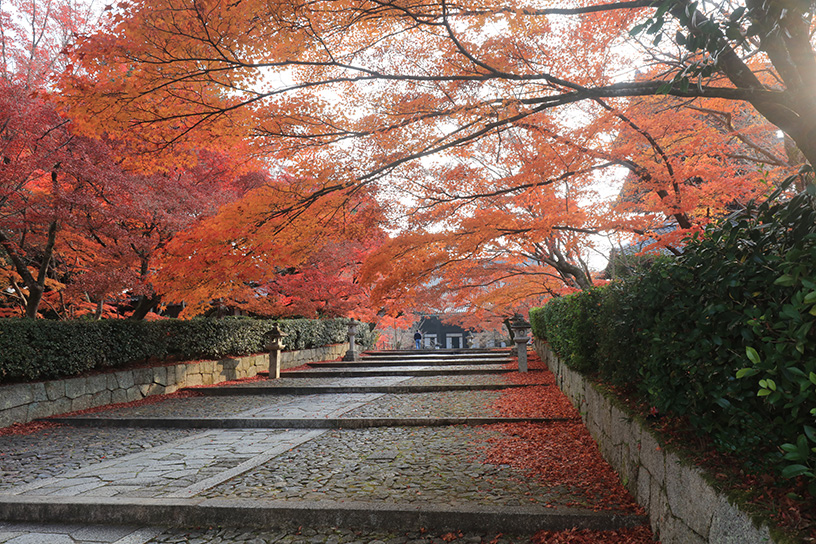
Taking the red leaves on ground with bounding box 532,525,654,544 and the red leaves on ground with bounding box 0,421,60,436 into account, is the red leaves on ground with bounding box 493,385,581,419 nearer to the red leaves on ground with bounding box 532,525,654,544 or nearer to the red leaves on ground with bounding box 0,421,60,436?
the red leaves on ground with bounding box 532,525,654,544

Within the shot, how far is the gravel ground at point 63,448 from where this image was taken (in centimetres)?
521

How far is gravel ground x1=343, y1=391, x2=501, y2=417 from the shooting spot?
7.74m

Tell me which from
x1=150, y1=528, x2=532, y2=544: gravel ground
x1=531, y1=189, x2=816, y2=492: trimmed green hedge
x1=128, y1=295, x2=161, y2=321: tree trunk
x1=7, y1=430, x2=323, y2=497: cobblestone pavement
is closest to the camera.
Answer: x1=531, y1=189, x2=816, y2=492: trimmed green hedge

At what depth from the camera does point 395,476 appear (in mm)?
4535

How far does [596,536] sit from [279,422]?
527cm

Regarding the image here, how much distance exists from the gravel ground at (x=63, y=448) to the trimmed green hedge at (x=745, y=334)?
589 centimetres

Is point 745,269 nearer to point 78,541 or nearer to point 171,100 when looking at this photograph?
point 78,541

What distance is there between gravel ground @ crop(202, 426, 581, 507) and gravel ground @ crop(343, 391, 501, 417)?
59.1 inches

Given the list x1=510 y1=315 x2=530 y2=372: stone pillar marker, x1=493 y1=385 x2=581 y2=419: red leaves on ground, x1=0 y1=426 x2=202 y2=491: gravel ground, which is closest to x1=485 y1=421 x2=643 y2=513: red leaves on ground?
x1=493 y1=385 x2=581 y2=419: red leaves on ground

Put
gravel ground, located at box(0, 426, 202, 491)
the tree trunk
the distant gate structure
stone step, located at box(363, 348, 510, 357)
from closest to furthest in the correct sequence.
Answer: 1. gravel ground, located at box(0, 426, 202, 491)
2. the tree trunk
3. stone step, located at box(363, 348, 510, 357)
4. the distant gate structure

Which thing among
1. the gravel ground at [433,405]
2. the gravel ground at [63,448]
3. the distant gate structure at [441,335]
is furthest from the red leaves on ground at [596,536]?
the distant gate structure at [441,335]

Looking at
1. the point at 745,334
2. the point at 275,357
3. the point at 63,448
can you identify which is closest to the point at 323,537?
the point at 745,334

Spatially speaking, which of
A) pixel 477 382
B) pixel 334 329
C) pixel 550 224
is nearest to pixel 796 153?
pixel 550 224

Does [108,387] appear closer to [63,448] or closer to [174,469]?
[63,448]
